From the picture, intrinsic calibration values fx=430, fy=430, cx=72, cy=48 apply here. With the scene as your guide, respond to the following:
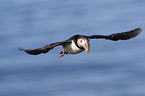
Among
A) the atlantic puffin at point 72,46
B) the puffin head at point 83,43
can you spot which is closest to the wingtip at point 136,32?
the atlantic puffin at point 72,46

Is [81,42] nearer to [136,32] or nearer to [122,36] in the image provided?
[122,36]

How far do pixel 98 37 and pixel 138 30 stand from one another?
Result: 3.35 meters

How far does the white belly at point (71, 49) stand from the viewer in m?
28.4

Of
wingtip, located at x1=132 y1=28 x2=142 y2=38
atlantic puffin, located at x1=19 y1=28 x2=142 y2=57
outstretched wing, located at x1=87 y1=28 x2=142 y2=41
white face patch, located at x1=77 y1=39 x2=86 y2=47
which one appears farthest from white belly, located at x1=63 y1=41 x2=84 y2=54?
wingtip, located at x1=132 y1=28 x2=142 y2=38

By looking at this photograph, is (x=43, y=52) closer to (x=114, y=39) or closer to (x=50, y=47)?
(x=50, y=47)

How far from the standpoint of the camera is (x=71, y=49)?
28766 mm

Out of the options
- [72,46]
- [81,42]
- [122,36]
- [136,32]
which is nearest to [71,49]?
[72,46]

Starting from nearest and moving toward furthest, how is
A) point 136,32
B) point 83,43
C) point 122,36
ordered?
point 83,43
point 122,36
point 136,32

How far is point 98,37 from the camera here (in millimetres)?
30703

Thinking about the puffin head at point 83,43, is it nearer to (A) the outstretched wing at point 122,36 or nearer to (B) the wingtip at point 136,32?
(A) the outstretched wing at point 122,36

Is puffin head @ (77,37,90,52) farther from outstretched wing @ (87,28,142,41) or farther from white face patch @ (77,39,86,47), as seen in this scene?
outstretched wing @ (87,28,142,41)

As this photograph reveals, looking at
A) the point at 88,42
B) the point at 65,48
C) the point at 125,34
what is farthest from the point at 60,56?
the point at 125,34

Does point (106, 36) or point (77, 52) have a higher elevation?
point (106, 36)

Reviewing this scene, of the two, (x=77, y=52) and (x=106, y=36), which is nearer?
(x=77, y=52)
